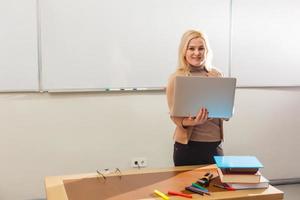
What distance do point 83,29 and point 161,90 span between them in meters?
0.76

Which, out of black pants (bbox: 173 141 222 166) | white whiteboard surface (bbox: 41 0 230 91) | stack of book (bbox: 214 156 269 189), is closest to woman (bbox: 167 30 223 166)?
black pants (bbox: 173 141 222 166)

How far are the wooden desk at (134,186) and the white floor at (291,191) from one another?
5.93ft

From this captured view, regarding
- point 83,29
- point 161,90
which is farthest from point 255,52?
point 83,29

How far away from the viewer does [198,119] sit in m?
1.85

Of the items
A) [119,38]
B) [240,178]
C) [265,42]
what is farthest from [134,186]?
[265,42]

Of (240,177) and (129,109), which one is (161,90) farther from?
(240,177)

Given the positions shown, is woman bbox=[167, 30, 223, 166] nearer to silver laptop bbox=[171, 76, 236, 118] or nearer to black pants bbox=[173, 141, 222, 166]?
black pants bbox=[173, 141, 222, 166]

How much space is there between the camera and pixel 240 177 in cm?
155

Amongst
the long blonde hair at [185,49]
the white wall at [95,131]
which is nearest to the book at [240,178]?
the long blonde hair at [185,49]

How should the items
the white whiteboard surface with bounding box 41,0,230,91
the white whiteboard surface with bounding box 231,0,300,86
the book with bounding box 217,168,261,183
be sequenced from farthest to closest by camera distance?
the white whiteboard surface with bounding box 231,0,300,86 → the white whiteboard surface with bounding box 41,0,230,91 → the book with bounding box 217,168,261,183

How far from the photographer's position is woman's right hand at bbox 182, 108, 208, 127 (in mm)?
1826

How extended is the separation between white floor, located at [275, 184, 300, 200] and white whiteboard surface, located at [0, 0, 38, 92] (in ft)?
7.42

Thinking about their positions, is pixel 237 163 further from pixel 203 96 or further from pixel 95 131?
pixel 95 131

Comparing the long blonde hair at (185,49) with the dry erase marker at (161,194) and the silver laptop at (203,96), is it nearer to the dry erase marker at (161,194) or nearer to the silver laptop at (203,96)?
the silver laptop at (203,96)
